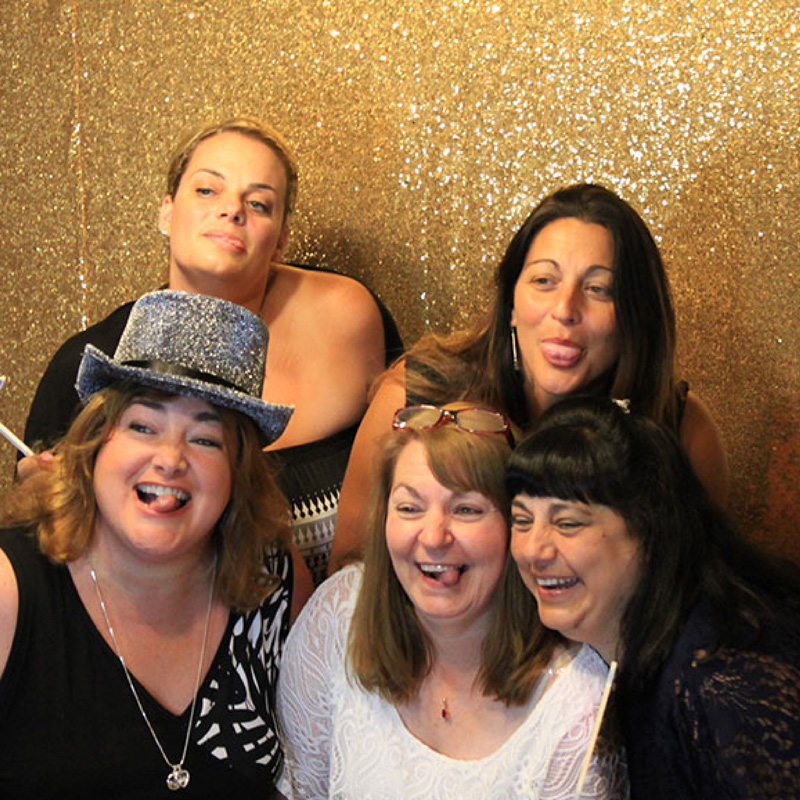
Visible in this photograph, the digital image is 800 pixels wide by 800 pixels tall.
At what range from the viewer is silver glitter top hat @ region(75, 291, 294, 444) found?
162cm

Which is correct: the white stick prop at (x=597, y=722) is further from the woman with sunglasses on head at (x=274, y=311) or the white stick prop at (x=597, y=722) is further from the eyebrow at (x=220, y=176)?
the eyebrow at (x=220, y=176)

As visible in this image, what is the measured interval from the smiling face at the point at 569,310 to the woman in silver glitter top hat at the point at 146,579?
38 cm

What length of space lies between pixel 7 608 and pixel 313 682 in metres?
0.41

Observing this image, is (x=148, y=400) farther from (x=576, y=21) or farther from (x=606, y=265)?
(x=576, y=21)

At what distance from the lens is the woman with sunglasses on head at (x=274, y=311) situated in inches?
81.7

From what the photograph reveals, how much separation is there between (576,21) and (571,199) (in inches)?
22.7

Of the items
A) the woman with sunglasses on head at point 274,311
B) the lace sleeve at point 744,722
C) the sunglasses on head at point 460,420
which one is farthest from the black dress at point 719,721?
the woman with sunglasses on head at point 274,311

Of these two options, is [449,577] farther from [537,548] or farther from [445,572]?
[537,548]

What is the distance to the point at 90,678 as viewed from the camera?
5.39 feet

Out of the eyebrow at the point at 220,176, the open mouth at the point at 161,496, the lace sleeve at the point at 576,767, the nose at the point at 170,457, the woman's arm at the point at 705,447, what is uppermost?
the eyebrow at the point at 220,176

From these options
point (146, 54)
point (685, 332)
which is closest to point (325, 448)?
point (685, 332)

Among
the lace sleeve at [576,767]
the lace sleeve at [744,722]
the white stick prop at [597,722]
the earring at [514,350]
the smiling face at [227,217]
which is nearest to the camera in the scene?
the lace sleeve at [744,722]

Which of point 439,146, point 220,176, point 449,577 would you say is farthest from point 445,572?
point 439,146

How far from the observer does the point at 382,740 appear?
1669 millimetres
